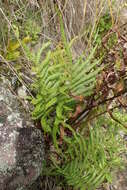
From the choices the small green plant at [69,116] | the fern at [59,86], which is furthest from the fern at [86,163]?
the fern at [59,86]

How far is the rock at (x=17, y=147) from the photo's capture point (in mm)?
1777

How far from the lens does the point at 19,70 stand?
7.33ft

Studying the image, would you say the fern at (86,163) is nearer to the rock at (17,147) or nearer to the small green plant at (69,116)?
the small green plant at (69,116)

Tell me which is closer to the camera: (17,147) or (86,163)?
(17,147)

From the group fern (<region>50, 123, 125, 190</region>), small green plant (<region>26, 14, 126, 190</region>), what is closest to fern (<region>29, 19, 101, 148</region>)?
small green plant (<region>26, 14, 126, 190</region>)

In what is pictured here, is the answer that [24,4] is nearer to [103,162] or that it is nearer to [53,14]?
[53,14]

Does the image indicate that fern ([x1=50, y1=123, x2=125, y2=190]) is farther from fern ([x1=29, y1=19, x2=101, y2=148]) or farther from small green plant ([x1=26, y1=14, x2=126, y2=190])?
fern ([x1=29, y1=19, x2=101, y2=148])

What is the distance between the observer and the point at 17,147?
1823mm

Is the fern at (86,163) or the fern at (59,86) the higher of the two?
the fern at (59,86)

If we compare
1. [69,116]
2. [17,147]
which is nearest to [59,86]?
[69,116]

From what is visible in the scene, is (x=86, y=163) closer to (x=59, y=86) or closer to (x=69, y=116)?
(x=69, y=116)

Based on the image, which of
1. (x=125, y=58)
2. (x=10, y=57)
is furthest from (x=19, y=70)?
(x=125, y=58)

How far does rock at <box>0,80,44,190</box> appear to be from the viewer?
1777mm

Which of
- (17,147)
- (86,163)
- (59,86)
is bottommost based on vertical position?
(86,163)
